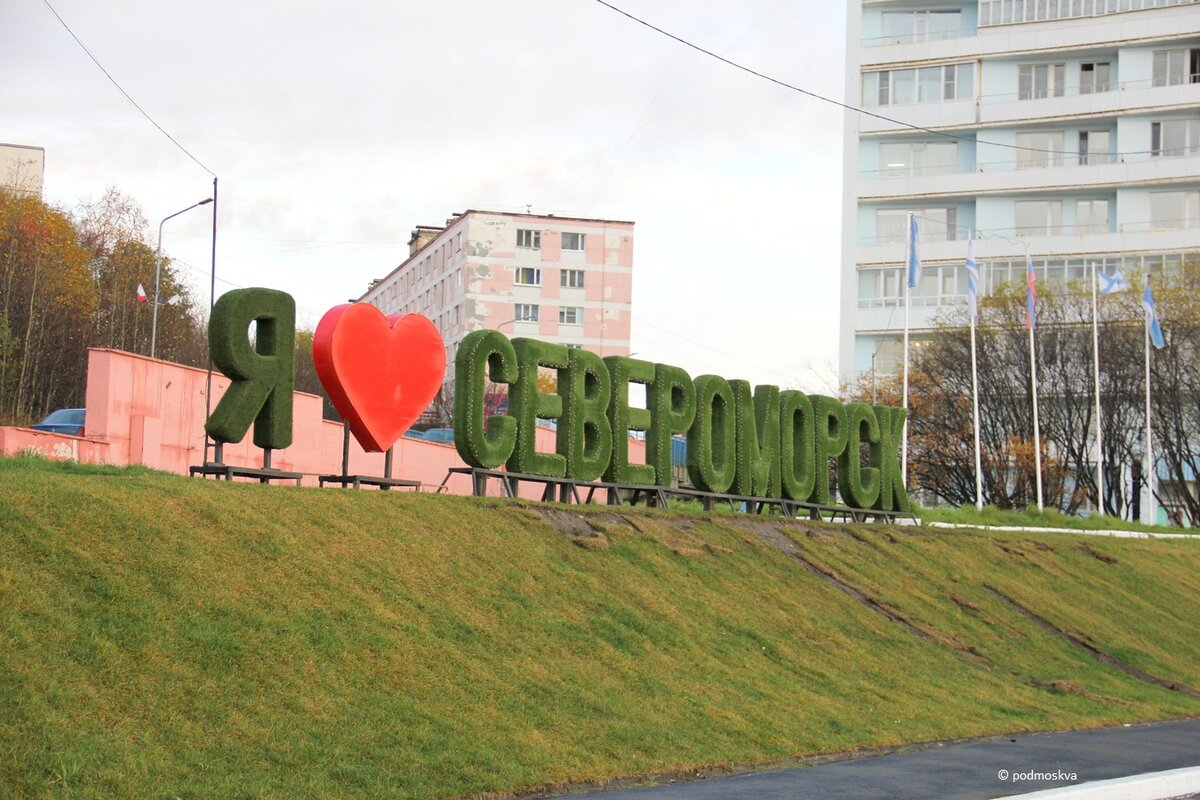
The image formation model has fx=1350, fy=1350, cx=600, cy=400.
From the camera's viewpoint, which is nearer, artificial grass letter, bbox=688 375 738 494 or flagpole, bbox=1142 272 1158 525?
artificial grass letter, bbox=688 375 738 494

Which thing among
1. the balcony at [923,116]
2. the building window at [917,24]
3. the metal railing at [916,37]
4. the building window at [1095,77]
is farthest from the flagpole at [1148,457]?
the building window at [917,24]

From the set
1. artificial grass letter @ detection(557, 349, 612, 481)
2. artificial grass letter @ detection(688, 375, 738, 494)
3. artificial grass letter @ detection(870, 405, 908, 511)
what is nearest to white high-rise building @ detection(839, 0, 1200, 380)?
artificial grass letter @ detection(870, 405, 908, 511)

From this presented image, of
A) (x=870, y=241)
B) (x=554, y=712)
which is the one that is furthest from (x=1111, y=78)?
(x=554, y=712)

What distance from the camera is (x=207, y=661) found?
38.7 ft

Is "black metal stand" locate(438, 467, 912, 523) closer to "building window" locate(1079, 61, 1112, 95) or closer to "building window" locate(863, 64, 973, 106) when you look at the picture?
"building window" locate(863, 64, 973, 106)

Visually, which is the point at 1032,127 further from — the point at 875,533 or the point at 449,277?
the point at 875,533

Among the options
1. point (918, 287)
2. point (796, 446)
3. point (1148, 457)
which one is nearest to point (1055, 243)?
point (918, 287)

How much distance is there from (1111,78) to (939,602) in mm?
57134

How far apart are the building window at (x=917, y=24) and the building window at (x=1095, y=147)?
965 centimetres

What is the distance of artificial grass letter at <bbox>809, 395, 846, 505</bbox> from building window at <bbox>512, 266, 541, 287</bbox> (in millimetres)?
62033

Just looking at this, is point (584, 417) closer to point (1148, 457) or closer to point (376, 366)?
point (376, 366)

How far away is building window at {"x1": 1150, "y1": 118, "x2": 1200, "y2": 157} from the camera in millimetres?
72312

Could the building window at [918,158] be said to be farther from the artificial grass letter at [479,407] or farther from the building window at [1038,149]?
the artificial grass letter at [479,407]

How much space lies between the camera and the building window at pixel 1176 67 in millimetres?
72500
